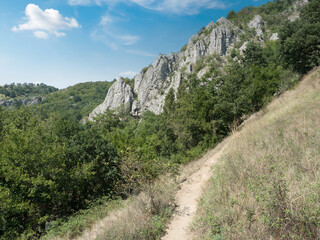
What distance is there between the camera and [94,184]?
630 inches

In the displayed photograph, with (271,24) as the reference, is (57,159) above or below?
below

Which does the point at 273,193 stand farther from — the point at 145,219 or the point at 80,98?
the point at 80,98

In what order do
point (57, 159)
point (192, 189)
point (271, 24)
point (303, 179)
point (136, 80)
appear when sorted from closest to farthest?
point (303, 179) < point (192, 189) < point (57, 159) < point (271, 24) < point (136, 80)

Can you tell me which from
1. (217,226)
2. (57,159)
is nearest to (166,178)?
(217,226)

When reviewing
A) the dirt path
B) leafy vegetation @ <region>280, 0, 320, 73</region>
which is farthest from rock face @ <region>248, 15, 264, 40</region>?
the dirt path

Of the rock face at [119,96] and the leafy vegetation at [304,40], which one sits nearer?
the leafy vegetation at [304,40]

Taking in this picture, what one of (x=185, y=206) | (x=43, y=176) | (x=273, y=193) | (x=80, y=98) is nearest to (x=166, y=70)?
(x=80, y=98)

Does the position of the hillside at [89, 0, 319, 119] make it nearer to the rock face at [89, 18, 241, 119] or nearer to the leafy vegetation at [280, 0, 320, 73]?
the rock face at [89, 18, 241, 119]

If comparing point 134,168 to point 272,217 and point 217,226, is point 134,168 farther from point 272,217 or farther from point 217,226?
point 272,217

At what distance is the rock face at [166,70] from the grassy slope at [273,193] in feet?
200

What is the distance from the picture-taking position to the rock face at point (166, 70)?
225 feet

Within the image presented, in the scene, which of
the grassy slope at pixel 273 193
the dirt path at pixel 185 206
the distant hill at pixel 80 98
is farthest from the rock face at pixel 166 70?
the grassy slope at pixel 273 193

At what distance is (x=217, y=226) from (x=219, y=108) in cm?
1501

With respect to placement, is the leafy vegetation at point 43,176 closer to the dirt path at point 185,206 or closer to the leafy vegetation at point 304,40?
the dirt path at point 185,206
